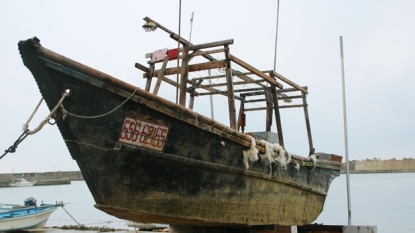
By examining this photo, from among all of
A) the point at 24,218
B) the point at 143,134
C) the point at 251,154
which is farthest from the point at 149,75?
the point at 24,218

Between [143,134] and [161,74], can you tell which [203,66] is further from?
[143,134]

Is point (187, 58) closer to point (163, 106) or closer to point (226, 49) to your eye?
point (226, 49)

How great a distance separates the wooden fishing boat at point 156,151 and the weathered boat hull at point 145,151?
0.01 meters

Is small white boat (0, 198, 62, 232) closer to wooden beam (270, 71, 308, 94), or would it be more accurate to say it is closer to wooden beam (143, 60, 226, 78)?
wooden beam (143, 60, 226, 78)

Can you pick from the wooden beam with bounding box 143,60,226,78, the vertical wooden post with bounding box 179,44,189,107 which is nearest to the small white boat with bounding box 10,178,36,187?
the wooden beam with bounding box 143,60,226,78

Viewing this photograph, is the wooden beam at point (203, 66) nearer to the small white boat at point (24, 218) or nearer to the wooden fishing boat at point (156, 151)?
the wooden fishing boat at point (156, 151)

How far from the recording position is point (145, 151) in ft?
17.7

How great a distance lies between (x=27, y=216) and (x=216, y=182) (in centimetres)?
1126

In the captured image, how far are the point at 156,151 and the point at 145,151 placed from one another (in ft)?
0.57

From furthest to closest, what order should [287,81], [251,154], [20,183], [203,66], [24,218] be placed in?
1. [20,183]
2. [24,218]
3. [287,81]
4. [203,66]
5. [251,154]

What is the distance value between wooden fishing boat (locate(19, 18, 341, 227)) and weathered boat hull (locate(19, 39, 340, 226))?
0.04ft

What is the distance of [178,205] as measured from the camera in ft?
19.0

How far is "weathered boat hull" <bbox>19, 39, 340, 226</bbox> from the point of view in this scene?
5.00m

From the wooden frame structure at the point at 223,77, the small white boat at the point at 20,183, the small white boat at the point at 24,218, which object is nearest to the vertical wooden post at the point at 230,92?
the wooden frame structure at the point at 223,77
